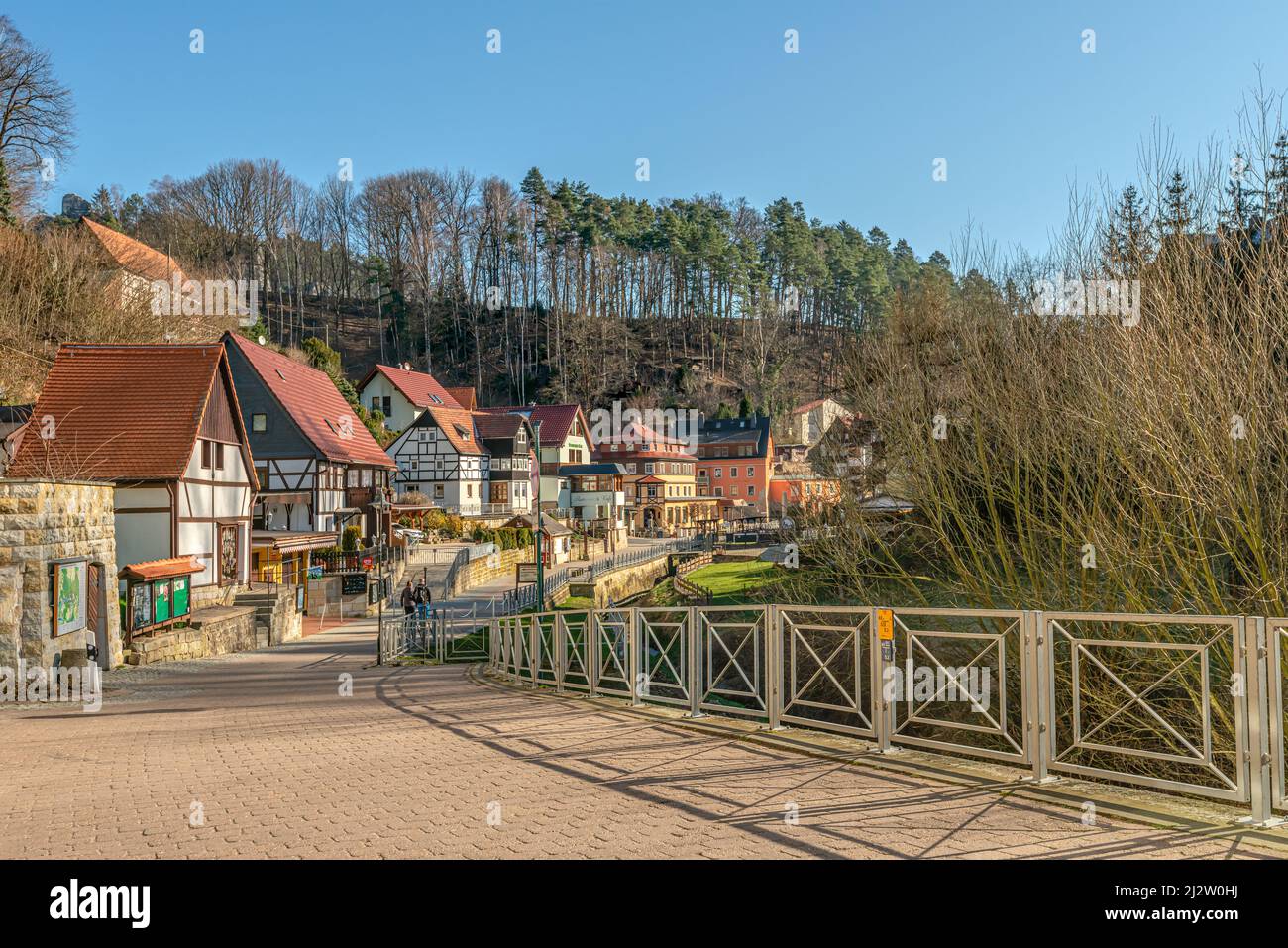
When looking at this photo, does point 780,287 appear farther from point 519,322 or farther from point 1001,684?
point 1001,684

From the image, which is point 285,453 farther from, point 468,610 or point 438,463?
point 438,463

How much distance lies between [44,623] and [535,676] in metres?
7.13

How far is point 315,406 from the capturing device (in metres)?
41.3

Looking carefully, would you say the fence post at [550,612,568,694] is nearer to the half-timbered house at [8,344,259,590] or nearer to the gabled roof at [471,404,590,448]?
the half-timbered house at [8,344,259,590]

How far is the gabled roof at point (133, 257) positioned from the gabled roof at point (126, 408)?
16.9 meters

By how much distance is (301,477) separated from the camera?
37.2 meters

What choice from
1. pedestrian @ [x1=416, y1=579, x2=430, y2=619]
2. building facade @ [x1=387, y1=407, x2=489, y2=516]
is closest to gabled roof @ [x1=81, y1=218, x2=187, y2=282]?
building facade @ [x1=387, y1=407, x2=489, y2=516]

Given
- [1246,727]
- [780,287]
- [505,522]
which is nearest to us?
[1246,727]

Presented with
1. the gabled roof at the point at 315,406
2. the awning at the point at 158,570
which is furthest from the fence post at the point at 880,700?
the gabled roof at the point at 315,406

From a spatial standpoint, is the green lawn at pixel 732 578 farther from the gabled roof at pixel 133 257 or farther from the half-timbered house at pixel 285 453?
the gabled roof at pixel 133 257

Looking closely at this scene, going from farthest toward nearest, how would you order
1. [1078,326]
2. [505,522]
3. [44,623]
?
[505,522], [44,623], [1078,326]

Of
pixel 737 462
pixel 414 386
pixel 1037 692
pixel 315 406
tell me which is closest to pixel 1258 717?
pixel 1037 692
